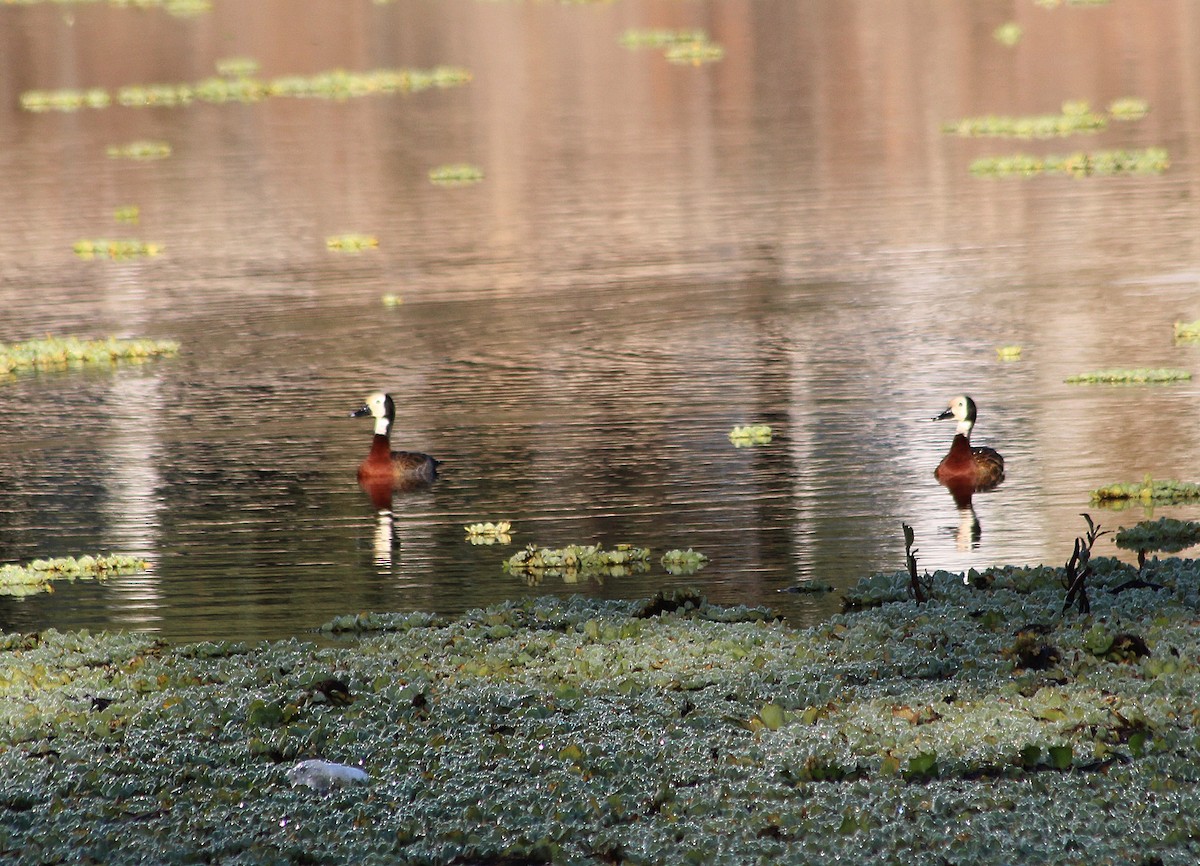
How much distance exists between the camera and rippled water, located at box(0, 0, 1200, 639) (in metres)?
16.9

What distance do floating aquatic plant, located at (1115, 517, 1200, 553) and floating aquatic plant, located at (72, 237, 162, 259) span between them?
23481 mm

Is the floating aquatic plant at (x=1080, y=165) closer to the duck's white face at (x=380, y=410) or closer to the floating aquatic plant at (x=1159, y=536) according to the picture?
the duck's white face at (x=380, y=410)

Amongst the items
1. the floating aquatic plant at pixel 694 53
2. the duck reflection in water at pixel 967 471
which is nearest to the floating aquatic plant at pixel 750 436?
the duck reflection in water at pixel 967 471

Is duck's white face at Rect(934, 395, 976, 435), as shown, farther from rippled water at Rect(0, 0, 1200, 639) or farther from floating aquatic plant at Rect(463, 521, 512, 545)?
floating aquatic plant at Rect(463, 521, 512, 545)

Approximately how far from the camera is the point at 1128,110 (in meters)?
49.5

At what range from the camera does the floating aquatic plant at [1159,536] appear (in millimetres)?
15844

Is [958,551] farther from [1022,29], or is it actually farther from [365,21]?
[365,21]

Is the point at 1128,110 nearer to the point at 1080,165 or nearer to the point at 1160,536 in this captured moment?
the point at 1080,165

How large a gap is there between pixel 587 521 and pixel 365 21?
72.1 metres

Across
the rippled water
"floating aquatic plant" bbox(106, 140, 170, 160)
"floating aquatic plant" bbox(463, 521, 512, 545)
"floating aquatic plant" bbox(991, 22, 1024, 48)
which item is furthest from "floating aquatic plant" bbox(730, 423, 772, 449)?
"floating aquatic plant" bbox(991, 22, 1024, 48)

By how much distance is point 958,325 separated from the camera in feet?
87.7

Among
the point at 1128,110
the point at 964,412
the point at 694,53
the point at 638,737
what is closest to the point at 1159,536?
the point at 964,412

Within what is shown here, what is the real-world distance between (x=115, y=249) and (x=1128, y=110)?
88.1 ft

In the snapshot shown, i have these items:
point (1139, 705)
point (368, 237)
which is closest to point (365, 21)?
point (368, 237)
